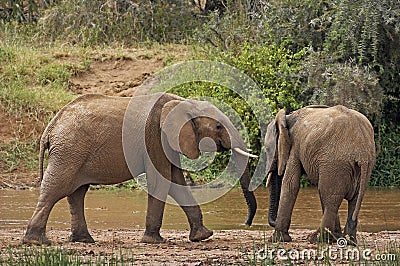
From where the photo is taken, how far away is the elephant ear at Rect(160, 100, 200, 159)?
9953 mm

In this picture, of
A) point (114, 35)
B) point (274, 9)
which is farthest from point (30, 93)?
point (274, 9)

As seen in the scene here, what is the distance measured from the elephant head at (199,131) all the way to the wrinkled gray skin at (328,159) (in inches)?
17.9

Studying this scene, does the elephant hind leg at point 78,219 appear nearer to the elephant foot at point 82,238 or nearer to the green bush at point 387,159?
the elephant foot at point 82,238

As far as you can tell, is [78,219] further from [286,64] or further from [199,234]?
[286,64]

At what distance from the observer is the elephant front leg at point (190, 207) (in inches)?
394

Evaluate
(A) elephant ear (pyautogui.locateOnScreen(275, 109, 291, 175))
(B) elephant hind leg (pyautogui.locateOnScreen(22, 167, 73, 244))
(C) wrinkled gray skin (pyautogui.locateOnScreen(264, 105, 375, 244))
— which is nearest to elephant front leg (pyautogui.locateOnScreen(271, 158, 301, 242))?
(C) wrinkled gray skin (pyautogui.locateOnScreen(264, 105, 375, 244))

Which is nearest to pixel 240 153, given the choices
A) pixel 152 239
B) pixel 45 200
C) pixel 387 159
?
pixel 152 239

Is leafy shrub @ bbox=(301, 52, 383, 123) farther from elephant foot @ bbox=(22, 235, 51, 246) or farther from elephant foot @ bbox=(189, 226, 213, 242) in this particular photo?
elephant foot @ bbox=(22, 235, 51, 246)

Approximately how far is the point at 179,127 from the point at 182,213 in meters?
3.85

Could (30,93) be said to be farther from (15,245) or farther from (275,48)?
(15,245)

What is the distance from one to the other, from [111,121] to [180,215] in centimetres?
368

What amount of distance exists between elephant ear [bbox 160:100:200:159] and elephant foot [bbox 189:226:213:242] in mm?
791

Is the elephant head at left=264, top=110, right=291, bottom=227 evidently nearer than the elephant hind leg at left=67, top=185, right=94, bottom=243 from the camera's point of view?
Yes

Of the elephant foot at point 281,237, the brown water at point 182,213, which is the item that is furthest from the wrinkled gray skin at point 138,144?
the brown water at point 182,213
